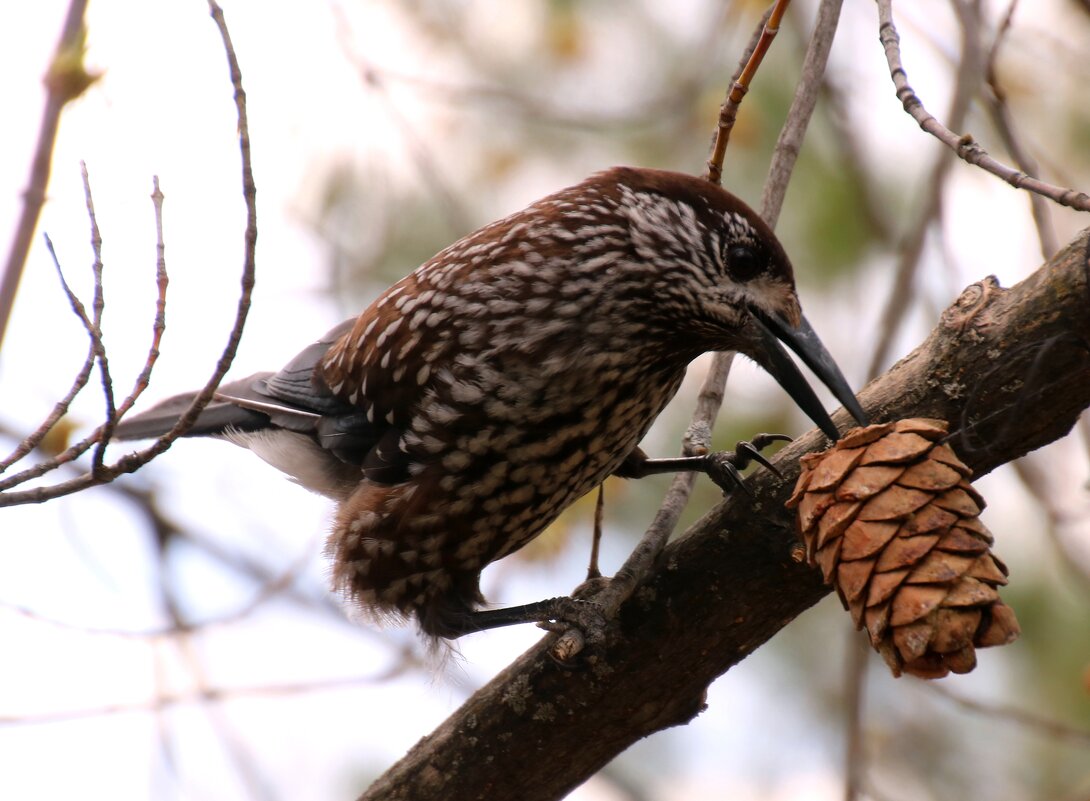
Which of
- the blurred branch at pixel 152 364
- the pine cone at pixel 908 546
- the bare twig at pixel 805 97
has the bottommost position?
the pine cone at pixel 908 546

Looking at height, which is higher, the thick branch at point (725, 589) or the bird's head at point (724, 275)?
the bird's head at point (724, 275)

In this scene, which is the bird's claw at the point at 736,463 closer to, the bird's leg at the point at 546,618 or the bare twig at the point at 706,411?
the bare twig at the point at 706,411

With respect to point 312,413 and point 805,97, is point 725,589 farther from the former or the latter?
point 312,413

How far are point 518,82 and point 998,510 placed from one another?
2802 mm

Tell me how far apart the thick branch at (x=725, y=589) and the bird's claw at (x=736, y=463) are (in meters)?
0.04

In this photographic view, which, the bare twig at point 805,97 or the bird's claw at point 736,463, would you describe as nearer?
the bird's claw at point 736,463

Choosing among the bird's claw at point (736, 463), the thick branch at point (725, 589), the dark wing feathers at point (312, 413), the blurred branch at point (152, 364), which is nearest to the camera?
the blurred branch at point (152, 364)

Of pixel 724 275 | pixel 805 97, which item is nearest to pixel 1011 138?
pixel 805 97

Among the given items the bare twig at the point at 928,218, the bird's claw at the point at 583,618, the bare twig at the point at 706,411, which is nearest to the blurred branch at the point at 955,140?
the bare twig at the point at 706,411

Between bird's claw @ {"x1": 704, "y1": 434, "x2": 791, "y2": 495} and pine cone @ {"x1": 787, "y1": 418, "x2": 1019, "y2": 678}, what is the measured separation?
396mm

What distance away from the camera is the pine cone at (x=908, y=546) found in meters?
1.68

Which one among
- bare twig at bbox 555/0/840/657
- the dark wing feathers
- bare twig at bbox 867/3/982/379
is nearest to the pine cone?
bare twig at bbox 555/0/840/657

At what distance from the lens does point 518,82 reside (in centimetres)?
552

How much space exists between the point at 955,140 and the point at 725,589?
39.4 inches
